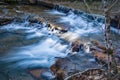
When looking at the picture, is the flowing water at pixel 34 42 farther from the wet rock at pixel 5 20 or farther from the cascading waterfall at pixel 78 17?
the wet rock at pixel 5 20

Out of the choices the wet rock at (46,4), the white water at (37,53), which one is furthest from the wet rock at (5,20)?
the wet rock at (46,4)

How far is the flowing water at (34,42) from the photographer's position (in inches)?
232

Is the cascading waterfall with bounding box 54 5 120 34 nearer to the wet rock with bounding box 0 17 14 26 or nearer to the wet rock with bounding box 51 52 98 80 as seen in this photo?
the wet rock with bounding box 0 17 14 26

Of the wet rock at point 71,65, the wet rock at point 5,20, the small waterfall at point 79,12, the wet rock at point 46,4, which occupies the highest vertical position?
the wet rock at point 46,4

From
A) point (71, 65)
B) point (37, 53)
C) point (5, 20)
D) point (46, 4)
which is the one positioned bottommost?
point (37, 53)

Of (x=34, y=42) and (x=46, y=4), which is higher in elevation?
(x=46, y=4)

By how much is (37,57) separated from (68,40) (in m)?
1.14

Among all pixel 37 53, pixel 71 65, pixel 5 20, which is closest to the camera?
pixel 71 65

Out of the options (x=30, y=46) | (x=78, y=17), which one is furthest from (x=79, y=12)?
(x=30, y=46)

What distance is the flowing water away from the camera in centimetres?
589

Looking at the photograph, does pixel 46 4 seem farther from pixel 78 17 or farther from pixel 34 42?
pixel 34 42

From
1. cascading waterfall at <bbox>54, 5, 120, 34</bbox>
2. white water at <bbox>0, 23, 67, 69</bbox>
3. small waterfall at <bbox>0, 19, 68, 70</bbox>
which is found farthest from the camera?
cascading waterfall at <bbox>54, 5, 120, 34</bbox>

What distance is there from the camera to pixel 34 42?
295 inches

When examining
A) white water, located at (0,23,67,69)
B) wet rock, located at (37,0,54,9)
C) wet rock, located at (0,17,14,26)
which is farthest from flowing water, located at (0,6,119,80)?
wet rock, located at (37,0,54,9)
